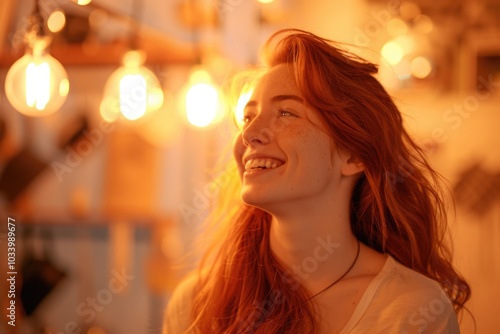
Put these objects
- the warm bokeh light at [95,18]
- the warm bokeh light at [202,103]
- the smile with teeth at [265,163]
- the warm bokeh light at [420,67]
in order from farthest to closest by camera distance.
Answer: the warm bokeh light at [420,67] → the warm bokeh light at [95,18] → the warm bokeh light at [202,103] → the smile with teeth at [265,163]

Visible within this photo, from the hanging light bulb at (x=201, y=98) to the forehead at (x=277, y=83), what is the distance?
2.08 feet

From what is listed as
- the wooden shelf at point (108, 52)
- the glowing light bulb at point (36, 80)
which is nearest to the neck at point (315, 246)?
the glowing light bulb at point (36, 80)

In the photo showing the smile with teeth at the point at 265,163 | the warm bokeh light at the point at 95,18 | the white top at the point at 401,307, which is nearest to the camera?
the white top at the point at 401,307

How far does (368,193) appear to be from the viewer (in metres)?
1.50

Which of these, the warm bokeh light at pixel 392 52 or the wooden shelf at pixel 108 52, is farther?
the warm bokeh light at pixel 392 52

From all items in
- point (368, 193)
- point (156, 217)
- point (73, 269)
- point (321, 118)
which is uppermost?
point (321, 118)

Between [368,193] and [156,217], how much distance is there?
60.6 inches

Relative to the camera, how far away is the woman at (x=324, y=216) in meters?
1.35

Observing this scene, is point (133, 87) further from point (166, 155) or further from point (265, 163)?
point (166, 155)

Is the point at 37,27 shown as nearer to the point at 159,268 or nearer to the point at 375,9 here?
the point at 159,268

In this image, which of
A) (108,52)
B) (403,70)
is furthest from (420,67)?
(108,52)

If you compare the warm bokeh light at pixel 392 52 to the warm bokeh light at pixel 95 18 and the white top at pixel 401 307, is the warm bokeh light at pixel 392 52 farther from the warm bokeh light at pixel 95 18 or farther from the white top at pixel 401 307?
the white top at pixel 401 307

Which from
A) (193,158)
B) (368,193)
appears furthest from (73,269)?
(368,193)

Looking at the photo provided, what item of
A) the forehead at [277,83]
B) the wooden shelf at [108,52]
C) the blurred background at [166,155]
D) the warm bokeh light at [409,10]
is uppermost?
the warm bokeh light at [409,10]
